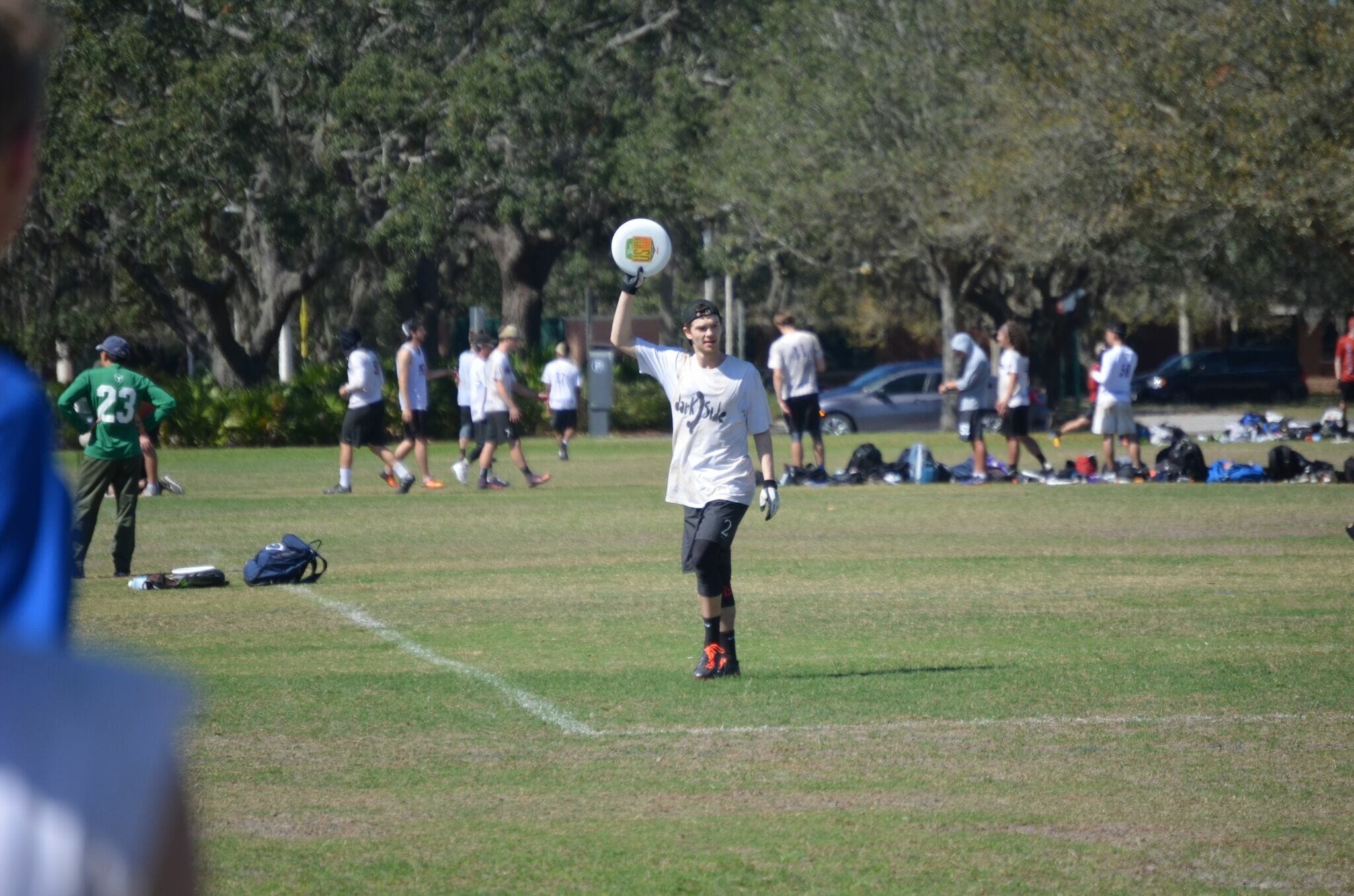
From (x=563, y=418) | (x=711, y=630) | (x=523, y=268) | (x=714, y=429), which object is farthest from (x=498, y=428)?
(x=523, y=268)

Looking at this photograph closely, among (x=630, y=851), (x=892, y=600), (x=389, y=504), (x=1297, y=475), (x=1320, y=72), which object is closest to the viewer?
(x=630, y=851)

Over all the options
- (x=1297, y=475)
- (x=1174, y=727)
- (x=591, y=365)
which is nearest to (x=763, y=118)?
(x=591, y=365)

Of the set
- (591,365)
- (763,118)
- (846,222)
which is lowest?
(591,365)

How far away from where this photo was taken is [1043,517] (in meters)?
18.3

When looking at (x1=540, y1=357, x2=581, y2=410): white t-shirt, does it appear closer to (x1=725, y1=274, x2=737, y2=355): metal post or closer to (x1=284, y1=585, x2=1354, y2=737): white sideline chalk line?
(x1=725, y1=274, x2=737, y2=355): metal post

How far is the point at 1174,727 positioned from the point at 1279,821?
1700 millimetres

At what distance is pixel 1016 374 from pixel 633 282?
12.9 metres

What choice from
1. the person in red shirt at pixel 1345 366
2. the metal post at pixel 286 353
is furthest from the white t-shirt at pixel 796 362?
the metal post at pixel 286 353

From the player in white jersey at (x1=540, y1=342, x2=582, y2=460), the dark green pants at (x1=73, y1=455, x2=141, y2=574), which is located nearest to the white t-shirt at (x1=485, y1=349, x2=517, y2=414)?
the player in white jersey at (x1=540, y1=342, x2=582, y2=460)

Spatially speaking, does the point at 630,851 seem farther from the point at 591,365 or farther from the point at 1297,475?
the point at 591,365

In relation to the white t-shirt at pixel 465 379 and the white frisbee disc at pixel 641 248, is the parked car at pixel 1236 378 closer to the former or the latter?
the white t-shirt at pixel 465 379

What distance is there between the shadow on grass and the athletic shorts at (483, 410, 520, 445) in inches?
516

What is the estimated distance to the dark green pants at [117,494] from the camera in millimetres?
13383

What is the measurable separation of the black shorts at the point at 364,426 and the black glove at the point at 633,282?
11279 mm
